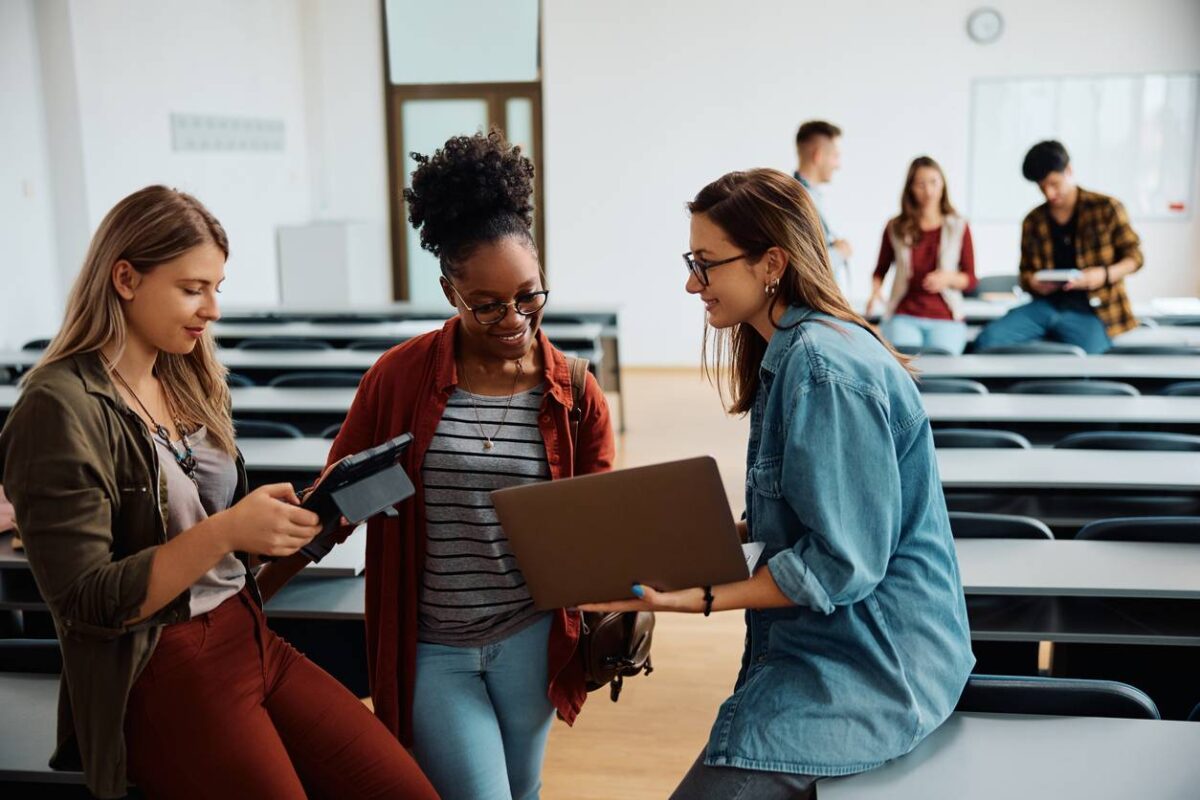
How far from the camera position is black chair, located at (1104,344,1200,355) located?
500 centimetres

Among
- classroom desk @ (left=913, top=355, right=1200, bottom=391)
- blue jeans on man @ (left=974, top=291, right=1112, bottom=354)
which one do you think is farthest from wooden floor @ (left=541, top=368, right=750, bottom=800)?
blue jeans on man @ (left=974, top=291, right=1112, bottom=354)

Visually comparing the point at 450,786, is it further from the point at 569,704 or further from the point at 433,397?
the point at 433,397

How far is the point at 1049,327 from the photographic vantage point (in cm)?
534

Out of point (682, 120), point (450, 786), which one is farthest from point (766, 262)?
point (682, 120)

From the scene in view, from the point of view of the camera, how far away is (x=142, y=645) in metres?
1.43

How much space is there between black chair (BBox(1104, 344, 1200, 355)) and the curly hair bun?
4291 millimetres

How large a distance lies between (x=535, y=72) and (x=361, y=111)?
1.68 m

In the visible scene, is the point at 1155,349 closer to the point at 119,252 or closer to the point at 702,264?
the point at 702,264

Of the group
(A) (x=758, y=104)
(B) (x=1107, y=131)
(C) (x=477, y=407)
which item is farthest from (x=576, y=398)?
(B) (x=1107, y=131)

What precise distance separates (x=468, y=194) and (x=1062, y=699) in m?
1.22

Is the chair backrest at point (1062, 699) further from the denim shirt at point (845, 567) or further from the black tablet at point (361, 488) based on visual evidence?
the black tablet at point (361, 488)

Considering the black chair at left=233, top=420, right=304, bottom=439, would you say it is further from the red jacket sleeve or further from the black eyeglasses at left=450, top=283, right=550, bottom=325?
the red jacket sleeve

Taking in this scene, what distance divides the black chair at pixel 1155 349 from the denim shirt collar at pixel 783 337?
4149mm

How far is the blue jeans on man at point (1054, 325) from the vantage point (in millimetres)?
5219
